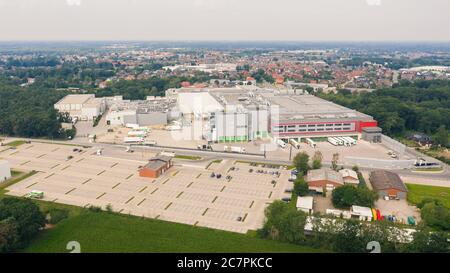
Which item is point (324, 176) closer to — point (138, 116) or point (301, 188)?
point (301, 188)

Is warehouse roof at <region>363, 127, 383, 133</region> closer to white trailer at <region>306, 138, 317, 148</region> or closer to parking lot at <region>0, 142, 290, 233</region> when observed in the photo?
white trailer at <region>306, 138, 317, 148</region>

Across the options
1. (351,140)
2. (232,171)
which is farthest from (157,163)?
(351,140)

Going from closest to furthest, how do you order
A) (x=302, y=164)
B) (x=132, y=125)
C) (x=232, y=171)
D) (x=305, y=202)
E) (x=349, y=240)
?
(x=349, y=240), (x=305, y=202), (x=302, y=164), (x=232, y=171), (x=132, y=125)

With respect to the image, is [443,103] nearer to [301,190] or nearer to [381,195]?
[381,195]

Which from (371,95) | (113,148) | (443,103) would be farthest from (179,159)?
(443,103)

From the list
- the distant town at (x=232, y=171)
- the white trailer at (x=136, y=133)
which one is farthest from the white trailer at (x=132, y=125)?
the white trailer at (x=136, y=133)
